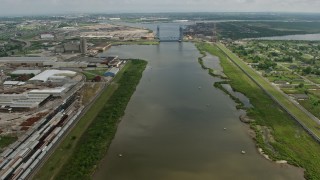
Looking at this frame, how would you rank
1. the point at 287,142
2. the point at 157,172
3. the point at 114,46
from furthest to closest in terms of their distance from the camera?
1. the point at 114,46
2. the point at 287,142
3. the point at 157,172

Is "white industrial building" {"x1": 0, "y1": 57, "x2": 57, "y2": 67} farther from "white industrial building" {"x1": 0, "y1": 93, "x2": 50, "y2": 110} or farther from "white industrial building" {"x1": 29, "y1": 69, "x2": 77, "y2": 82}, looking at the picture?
"white industrial building" {"x1": 0, "y1": 93, "x2": 50, "y2": 110}

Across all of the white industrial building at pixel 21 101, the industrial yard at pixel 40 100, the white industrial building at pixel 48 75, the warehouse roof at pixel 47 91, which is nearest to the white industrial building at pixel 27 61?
the industrial yard at pixel 40 100

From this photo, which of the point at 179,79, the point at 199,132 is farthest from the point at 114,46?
the point at 199,132

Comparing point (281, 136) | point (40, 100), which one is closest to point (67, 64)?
point (40, 100)

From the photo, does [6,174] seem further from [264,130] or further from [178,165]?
[264,130]

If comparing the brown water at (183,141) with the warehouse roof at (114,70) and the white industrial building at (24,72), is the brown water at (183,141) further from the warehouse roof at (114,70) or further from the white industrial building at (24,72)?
the white industrial building at (24,72)

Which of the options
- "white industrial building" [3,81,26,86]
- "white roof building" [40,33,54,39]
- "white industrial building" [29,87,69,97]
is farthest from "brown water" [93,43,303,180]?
"white roof building" [40,33,54,39]

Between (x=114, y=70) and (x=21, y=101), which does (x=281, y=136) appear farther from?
(x=114, y=70)
